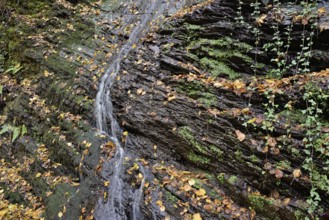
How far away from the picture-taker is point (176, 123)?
5.24 metres

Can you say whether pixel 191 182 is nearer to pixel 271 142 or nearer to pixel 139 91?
pixel 271 142

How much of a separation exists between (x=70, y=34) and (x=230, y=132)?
7.03 m

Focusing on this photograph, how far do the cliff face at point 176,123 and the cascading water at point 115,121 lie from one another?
0.14 metres

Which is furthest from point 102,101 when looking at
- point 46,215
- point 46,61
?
point 46,61

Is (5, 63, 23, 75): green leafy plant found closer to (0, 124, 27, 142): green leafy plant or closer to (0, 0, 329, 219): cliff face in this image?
(0, 0, 329, 219): cliff face

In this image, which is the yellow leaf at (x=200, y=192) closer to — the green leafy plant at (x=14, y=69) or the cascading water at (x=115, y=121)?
the cascading water at (x=115, y=121)

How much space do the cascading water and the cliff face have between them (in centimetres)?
14

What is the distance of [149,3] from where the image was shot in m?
9.10

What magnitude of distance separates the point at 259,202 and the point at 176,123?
79.5 inches

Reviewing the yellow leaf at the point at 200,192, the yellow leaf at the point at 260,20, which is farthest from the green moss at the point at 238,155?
the yellow leaf at the point at 260,20

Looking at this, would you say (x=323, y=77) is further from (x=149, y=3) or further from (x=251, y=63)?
(x=149, y=3)

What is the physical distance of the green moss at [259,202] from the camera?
396 centimetres

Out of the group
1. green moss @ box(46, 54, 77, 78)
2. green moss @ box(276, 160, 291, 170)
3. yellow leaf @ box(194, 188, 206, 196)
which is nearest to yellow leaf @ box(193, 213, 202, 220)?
yellow leaf @ box(194, 188, 206, 196)

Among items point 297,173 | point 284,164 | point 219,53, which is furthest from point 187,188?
point 219,53
